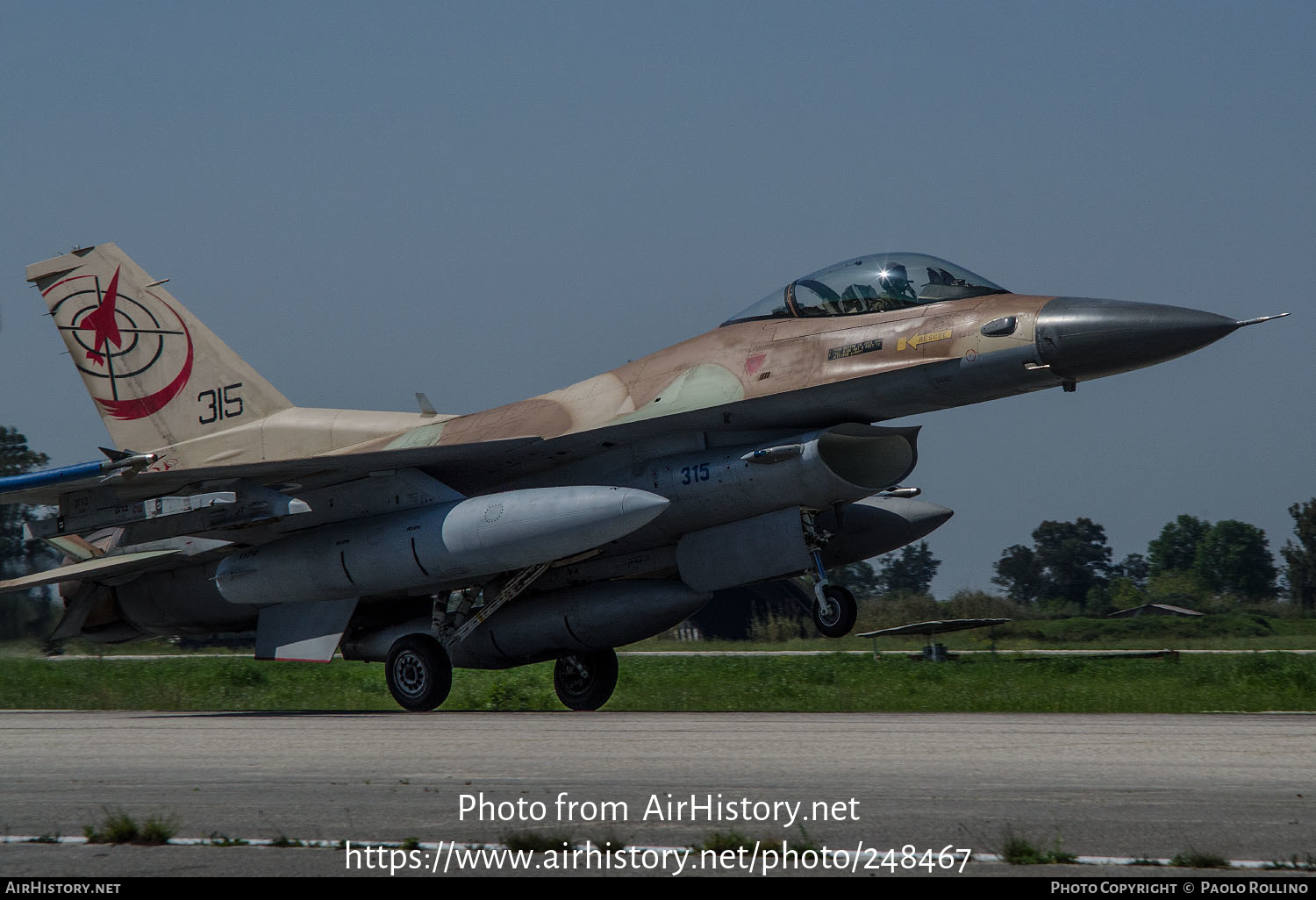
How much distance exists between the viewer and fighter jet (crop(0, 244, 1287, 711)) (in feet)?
40.4

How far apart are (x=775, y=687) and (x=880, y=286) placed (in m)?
6.42

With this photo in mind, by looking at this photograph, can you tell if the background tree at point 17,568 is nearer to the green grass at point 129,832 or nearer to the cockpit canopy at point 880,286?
the cockpit canopy at point 880,286

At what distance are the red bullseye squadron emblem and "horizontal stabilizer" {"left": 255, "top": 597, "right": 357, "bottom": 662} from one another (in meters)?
3.64

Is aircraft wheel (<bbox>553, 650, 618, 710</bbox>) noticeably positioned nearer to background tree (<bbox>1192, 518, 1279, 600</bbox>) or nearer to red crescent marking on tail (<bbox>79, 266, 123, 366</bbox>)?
red crescent marking on tail (<bbox>79, 266, 123, 366</bbox>)

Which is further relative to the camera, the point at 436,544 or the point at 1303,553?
the point at 1303,553

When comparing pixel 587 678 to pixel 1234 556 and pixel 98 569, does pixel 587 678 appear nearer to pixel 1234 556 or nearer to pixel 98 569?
pixel 98 569

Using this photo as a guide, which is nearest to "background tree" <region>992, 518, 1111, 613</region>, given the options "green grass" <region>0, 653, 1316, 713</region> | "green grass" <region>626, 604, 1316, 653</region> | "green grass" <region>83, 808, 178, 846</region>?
"green grass" <region>626, 604, 1316, 653</region>

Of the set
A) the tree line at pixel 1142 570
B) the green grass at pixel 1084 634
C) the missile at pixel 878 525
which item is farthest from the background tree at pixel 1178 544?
the missile at pixel 878 525

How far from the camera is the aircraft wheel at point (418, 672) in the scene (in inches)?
555

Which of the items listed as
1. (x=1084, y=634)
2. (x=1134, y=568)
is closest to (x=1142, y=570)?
(x=1134, y=568)

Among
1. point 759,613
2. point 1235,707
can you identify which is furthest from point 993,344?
point 759,613

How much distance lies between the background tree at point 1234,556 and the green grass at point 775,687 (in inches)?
2046

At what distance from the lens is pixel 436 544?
13203 millimetres
